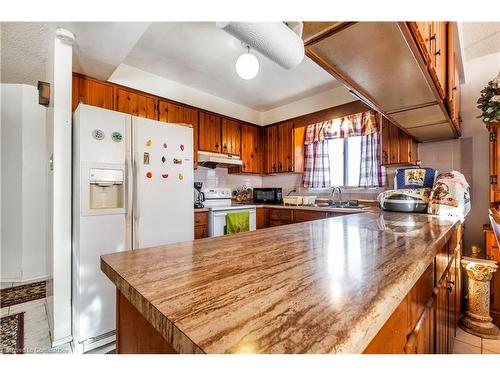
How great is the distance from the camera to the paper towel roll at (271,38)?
0.89 meters

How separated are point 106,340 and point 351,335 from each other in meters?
2.04

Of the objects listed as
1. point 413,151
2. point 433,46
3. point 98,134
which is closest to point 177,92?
point 98,134

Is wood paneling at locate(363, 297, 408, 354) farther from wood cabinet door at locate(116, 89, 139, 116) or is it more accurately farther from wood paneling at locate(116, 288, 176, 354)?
wood cabinet door at locate(116, 89, 139, 116)

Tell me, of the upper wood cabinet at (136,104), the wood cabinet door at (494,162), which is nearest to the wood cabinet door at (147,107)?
Result: the upper wood cabinet at (136,104)

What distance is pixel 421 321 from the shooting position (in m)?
0.74

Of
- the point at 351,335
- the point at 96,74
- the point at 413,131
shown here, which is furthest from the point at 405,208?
the point at 96,74

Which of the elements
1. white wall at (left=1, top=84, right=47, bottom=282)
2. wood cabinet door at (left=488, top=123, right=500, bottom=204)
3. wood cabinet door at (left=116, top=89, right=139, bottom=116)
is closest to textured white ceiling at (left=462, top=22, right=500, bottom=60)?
wood cabinet door at (left=488, top=123, right=500, bottom=204)

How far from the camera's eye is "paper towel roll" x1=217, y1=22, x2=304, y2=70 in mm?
887

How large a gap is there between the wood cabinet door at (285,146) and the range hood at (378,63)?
1976mm

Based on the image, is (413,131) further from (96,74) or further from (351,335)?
(96,74)

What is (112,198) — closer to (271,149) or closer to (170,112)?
(170,112)

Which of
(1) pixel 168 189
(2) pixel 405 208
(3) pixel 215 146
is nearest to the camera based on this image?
(2) pixel 405 208

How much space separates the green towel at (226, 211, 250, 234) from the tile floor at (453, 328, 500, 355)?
2.15m
